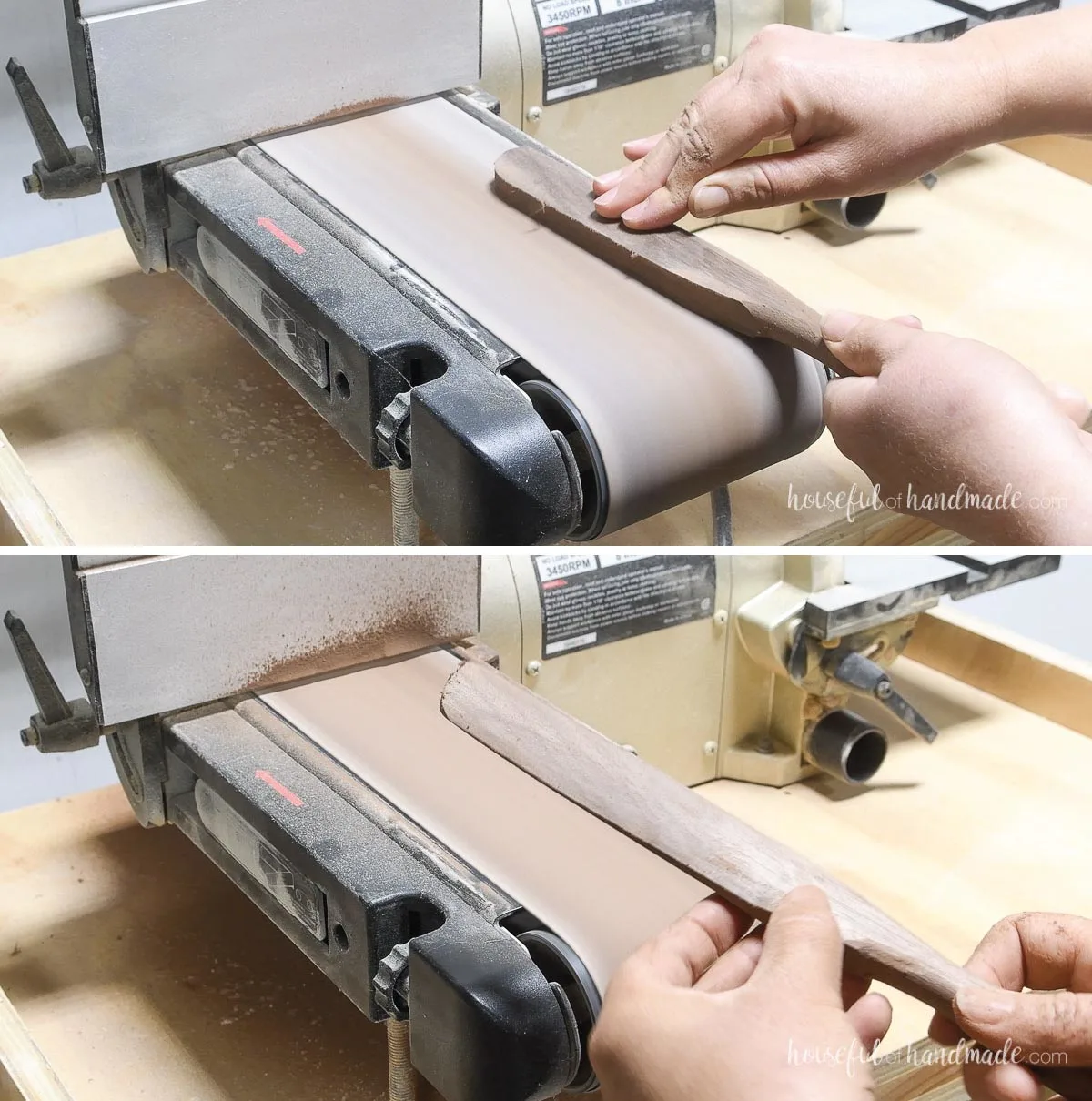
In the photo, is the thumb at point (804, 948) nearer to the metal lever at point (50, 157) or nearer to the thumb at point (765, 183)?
the thumb at point (765, 183)

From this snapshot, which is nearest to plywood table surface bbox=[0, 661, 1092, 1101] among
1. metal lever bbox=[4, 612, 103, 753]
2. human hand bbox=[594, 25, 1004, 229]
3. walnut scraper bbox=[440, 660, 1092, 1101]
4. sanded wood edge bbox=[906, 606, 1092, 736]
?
sanded wood edge bbox=[906, 606, 1092, 736]

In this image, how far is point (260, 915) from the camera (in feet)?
3.93

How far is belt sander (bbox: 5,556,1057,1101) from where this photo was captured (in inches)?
33.0

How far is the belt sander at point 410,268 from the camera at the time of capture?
90 centimetres

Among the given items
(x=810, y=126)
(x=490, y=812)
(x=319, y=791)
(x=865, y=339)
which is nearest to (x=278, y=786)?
(x=319, y=791)

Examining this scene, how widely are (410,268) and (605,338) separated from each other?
0.16 m

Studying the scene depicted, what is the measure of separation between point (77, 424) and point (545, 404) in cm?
49

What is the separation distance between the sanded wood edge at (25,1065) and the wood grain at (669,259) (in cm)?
62

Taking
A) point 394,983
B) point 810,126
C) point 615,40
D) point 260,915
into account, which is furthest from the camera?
point 615,40

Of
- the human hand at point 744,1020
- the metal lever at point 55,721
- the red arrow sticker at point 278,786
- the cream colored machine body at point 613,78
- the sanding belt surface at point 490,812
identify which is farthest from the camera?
the cream colored machine body at point 613,78

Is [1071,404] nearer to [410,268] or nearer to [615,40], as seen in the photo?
[410,268]

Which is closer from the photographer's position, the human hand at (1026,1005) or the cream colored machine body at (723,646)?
the human hand at (1026,1005)

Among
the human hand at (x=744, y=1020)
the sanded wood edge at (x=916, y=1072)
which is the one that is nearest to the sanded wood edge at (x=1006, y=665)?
the sanded wood edge at (x=916, y=1072)

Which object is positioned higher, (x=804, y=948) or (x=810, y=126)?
(x=810, y=126)
